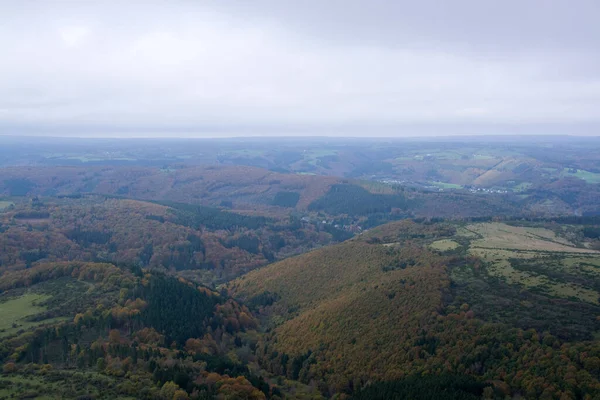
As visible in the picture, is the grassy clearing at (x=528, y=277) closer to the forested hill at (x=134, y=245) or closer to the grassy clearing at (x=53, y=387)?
the grassy clearing at (x=53, y=387)

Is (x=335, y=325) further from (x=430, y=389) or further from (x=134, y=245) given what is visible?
(x=134, y=245)

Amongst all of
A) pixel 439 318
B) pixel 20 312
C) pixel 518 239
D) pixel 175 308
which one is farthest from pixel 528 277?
pixel 20 312

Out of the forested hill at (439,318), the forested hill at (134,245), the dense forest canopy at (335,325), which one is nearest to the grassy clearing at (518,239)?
the dense forest canopy at (335,325)

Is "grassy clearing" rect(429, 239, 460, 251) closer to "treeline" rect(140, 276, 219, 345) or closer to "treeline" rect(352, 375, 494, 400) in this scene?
"treeline" rect(140, 276, 219, 345)

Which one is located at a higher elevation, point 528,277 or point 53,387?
point 528,277

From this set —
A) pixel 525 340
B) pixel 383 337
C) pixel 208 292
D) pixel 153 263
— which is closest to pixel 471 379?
pixel 525 340

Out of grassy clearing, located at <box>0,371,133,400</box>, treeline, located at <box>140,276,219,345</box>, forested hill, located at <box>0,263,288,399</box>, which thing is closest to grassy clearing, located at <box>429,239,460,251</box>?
forested hill, located at <box>0,263,288,399</box>

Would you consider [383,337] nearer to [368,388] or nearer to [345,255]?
[368,388]
